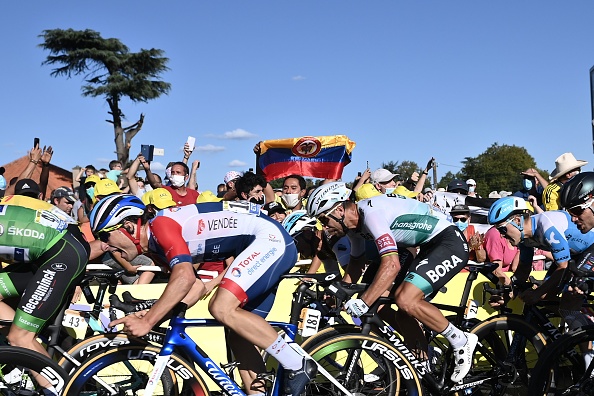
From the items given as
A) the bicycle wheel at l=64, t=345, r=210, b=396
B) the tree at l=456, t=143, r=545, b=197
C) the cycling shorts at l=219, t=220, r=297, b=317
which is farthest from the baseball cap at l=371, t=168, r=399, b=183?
the tree at l=456, t=143, r=545, b=197

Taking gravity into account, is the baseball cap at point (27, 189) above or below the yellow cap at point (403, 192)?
below

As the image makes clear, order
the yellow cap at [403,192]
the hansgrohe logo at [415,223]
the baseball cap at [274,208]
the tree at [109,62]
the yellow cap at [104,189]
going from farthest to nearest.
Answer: the tree at [109,62], the yellow cap at [403,192], the baseball cap at [274,208], the yellow cap at [104,189], the hansgrohe logo at [415,223]

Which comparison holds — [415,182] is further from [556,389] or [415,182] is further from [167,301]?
[167,301]

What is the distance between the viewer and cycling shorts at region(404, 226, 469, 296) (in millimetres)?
5453

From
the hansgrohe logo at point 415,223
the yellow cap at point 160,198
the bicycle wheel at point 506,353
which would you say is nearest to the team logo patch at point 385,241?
the hansgrohe logo at point 415,223

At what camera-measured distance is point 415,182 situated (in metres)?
11.8

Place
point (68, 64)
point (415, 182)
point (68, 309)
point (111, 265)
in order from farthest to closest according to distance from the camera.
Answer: point (68, 64) < point (415, 182) < point (111, 265) < point (68, 309)

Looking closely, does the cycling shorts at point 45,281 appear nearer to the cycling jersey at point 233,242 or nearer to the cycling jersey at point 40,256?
the cycling jersey at point 40,256

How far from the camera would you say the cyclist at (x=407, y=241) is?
17.2 feet

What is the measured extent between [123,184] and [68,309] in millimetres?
8004

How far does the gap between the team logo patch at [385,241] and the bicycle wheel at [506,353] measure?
1201 mm

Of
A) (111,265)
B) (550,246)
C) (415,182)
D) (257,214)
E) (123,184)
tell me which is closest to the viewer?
(257,214)

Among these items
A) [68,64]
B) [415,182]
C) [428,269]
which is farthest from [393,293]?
[68,64]

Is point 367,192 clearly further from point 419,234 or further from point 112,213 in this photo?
point 112,213
